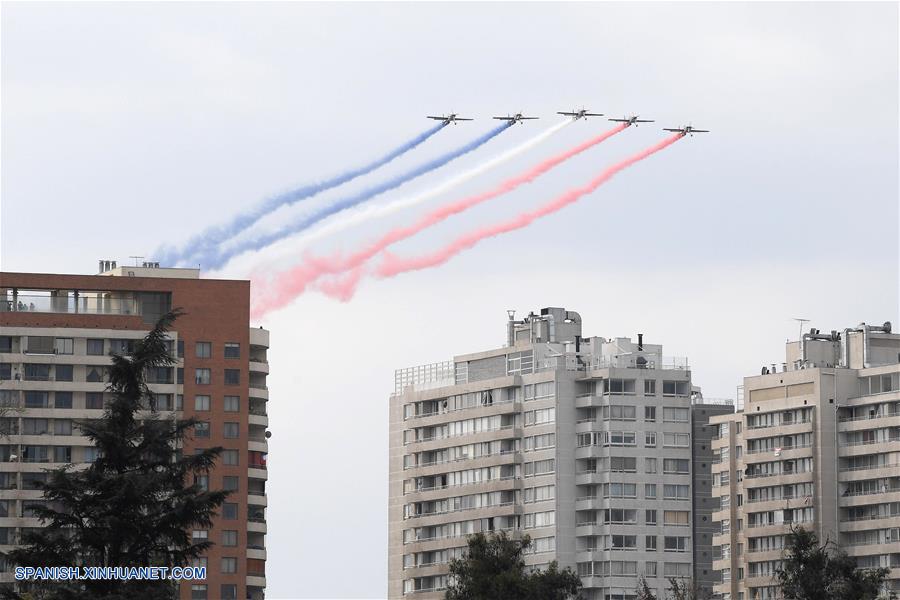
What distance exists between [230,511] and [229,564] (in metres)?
4.23

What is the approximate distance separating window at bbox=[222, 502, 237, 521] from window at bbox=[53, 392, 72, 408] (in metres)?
14.6

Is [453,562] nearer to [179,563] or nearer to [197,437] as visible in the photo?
[197,437]

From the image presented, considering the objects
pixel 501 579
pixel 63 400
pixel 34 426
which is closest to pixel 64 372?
pixel 63 400

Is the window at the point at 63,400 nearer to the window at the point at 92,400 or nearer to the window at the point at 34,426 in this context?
the window at the point at 92,400

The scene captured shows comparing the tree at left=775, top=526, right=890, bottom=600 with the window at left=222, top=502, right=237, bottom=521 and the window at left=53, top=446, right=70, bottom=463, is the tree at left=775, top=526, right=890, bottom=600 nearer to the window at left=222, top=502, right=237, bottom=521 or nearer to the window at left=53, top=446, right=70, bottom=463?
the window at left=222, top=502, right=237, bottom=521

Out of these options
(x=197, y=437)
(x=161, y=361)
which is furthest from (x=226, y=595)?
(x=161, y=361)

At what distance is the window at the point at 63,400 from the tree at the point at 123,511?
110529 mm

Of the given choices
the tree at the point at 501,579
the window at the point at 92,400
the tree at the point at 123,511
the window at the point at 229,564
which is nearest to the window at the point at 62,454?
the window at the point at 92,400

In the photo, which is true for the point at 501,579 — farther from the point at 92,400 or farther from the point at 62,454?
the point at 92,400

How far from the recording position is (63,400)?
198250 millimetres

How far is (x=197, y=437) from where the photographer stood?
197 meters

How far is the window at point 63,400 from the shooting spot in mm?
198250

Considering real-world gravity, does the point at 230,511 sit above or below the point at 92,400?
below

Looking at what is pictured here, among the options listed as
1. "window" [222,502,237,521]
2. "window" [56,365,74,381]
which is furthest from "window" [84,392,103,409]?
"window" [222,502,237,521]
